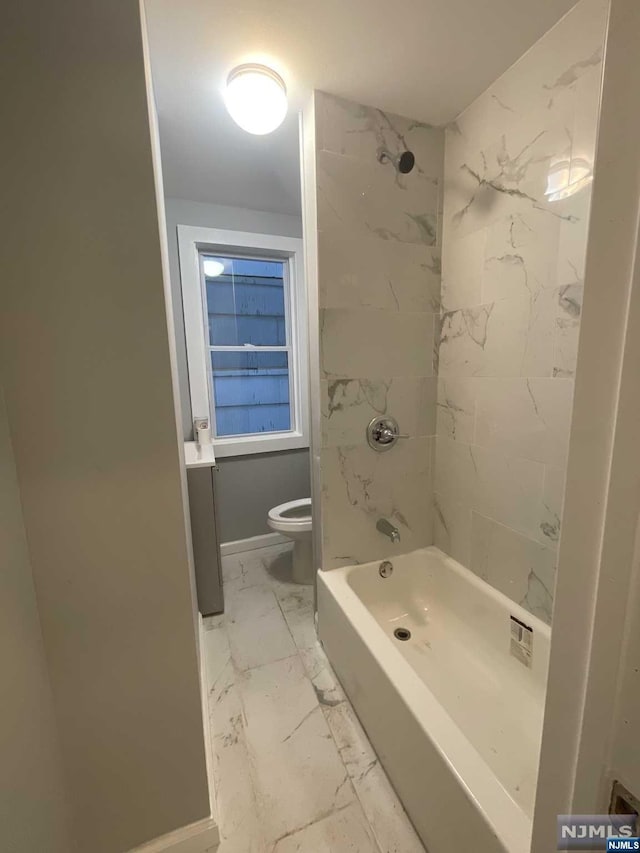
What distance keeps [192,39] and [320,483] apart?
169 centimetres

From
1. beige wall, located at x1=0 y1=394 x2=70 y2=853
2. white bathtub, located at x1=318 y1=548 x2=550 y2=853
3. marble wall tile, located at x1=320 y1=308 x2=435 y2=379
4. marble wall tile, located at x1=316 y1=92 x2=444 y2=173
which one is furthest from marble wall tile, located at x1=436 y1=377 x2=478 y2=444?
beige wall, located at x1=0 y1=394 x2=70 y2=853

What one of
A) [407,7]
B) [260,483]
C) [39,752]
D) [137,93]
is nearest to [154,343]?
[137,93]

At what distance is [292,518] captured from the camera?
2301mm

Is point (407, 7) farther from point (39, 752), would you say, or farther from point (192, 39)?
point (39, 752)

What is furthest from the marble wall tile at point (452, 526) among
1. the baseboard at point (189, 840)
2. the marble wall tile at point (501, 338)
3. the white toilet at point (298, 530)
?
the baseboard at point (189, 840)

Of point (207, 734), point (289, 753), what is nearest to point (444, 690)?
point (289, 753)

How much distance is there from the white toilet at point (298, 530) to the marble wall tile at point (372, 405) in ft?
2.63

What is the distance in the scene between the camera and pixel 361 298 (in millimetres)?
1564

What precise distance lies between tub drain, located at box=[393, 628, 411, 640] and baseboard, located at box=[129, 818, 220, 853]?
962 millimetres

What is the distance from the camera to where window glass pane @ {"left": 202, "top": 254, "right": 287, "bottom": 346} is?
2.53 m

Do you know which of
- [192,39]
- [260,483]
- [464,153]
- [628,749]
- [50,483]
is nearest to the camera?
[628,749]

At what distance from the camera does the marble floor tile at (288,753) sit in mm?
1073

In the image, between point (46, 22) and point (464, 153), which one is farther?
point (464, 153)

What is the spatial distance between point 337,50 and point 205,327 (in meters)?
1.69
